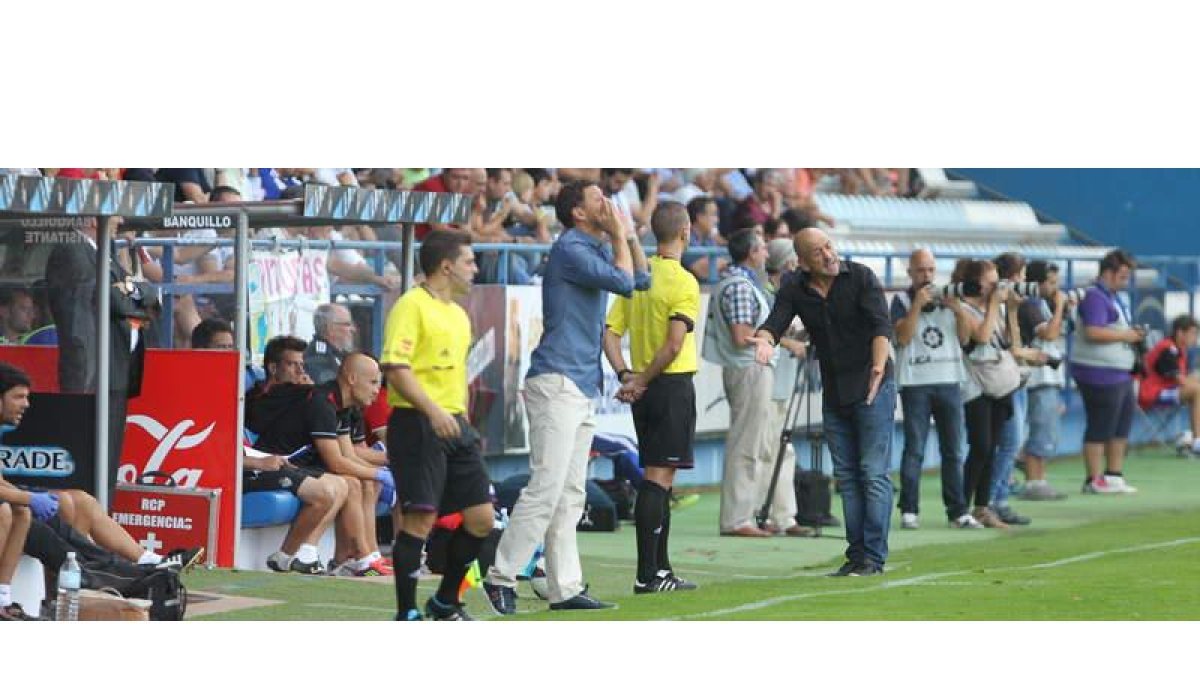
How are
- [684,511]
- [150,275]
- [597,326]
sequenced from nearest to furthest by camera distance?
[597,326], [150,275], [684,511]

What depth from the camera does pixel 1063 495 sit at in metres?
20.7

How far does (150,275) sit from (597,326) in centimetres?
456

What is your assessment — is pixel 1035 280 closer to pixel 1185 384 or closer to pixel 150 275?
pixel 1185 384

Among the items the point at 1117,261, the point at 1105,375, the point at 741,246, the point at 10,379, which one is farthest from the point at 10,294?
the point at 1105,375

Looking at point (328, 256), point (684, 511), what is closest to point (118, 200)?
point (328, 256)

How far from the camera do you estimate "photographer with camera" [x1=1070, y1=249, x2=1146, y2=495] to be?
68.3 feet

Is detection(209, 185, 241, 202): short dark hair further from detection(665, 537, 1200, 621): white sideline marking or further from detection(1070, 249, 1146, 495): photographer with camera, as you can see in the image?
detection(1070, 249, 1146, 495): photographer with camera

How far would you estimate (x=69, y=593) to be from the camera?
11.1 m

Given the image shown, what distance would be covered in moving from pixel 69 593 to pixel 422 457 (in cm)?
192

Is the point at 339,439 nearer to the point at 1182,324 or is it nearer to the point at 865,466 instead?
the point at 865,466

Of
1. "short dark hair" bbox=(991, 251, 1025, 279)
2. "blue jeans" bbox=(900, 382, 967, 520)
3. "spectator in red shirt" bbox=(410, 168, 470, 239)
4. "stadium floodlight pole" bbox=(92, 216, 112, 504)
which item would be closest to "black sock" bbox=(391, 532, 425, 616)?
"stadium floodlight pole" bbox=(92, 216, 112, 504)

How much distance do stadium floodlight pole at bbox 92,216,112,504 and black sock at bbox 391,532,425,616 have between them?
106 inches

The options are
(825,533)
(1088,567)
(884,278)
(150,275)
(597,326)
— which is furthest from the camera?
(884,278)

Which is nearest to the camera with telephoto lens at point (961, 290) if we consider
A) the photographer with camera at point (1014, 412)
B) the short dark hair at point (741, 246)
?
the photographer with camera at point (1014, 412)
